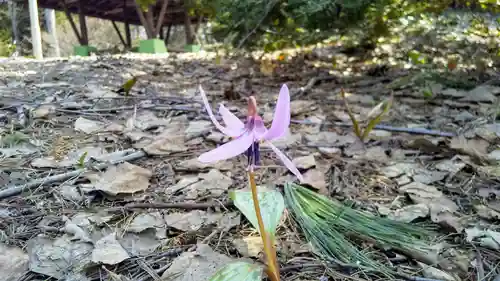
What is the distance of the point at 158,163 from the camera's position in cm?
144

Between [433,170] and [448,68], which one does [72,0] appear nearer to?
[448,68]

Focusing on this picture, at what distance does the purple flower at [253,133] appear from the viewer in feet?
2.07

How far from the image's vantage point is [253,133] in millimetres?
677

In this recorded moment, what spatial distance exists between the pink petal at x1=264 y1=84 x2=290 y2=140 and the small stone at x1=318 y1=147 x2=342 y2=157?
902 mm

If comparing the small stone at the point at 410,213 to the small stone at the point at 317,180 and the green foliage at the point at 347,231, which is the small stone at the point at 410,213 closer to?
the green foliage at the point at 347,231

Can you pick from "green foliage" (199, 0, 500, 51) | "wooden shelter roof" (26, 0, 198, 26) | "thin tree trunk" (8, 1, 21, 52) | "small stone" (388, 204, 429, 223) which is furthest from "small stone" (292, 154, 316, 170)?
"thin tree trunk" (8, 1, 21, 52)

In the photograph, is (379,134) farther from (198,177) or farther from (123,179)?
(123,179)

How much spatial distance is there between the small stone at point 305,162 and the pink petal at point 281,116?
0.72m

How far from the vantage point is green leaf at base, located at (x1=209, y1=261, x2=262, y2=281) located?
71 cm

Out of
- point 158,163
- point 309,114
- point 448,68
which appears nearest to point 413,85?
point 448,68

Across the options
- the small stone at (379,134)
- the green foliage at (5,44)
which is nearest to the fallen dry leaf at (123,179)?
the small stone at (379,134)

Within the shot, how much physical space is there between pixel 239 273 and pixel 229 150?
25 centimetres

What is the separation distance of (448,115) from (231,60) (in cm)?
266

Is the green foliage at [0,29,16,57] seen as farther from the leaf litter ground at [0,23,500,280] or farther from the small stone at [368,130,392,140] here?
the small stone at [368,130,392,140]
